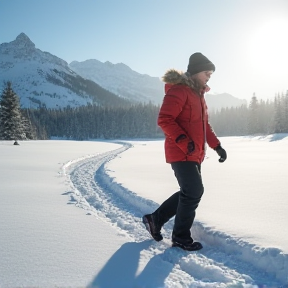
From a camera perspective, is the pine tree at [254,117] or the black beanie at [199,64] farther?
the pine tree at [254,117]

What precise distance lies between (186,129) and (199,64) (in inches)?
30.5

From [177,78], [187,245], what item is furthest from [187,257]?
[177,78]

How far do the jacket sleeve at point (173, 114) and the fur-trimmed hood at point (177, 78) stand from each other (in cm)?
11

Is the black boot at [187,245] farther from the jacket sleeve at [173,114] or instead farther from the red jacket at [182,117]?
the jacket sleeve at [173,114]

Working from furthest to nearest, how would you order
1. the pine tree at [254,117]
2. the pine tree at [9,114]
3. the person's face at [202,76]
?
the pine tree at [254,117] < the pine tree at [9,114] < the person's face at [202,76]

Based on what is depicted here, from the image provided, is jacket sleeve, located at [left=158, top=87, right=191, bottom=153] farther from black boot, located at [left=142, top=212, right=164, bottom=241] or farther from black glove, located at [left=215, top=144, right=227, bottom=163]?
black boot, located at [left=142, top=212, right=164, bottom=241]

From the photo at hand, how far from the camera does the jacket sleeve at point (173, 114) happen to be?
126 inches

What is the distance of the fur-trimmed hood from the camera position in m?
3.35

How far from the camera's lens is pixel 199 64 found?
3441 millimetres

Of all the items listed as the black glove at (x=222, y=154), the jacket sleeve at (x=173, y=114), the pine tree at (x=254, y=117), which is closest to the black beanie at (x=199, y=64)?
the jacket sleeve at (x=173, y=114)

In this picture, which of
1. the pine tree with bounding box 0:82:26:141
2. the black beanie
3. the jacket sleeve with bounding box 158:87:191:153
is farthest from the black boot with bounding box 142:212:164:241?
the pine tree with bounding box 0:82:26:141

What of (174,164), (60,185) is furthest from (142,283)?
(60,185)

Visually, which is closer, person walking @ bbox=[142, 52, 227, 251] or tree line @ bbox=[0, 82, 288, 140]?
person walking @ bbox=[142, 52, 227, 251]

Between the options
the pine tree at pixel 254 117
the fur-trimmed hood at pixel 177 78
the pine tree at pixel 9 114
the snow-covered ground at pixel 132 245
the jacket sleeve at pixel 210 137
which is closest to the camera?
the snow-covered ground at pixel 132 245
